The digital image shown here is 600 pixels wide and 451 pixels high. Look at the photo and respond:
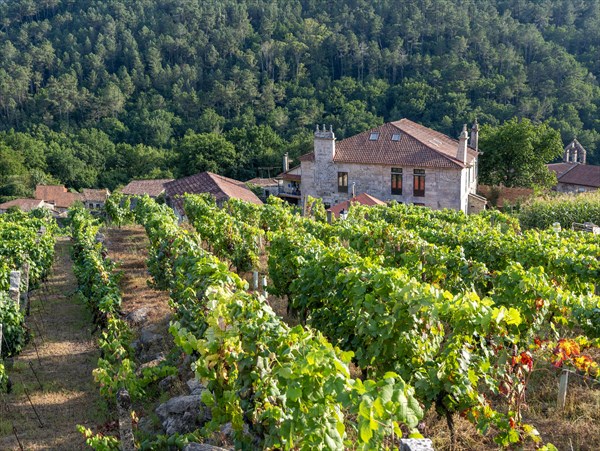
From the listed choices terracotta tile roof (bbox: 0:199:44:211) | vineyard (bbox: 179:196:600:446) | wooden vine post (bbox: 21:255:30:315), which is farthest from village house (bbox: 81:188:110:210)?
vineyard (bbox: 179:196:600:446)

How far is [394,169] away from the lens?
32.6m

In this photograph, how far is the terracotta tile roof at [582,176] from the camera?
2181 inches

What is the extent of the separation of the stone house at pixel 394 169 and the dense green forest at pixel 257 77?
77.3ft

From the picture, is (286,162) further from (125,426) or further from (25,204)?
(125,426)

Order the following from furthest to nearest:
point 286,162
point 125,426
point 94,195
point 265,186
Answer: point 94,195 < point 265,186 < point 286,162 < point 125,426

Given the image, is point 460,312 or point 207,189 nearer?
point 460,312

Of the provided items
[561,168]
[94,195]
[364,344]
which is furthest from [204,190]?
[561,168]

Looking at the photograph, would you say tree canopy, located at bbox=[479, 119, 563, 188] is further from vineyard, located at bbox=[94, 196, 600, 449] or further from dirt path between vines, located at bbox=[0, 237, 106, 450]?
dirt path between vines, located at bbox=[0, 237, 106, 450]

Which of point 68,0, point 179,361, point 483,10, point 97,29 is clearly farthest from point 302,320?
point 68,0

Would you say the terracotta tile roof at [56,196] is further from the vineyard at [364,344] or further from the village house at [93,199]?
the vineyard at [364,344]

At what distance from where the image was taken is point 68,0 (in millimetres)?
126562

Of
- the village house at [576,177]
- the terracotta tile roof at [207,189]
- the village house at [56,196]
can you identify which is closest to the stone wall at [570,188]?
the village house at [576,177]

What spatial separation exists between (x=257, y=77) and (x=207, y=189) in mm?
60792

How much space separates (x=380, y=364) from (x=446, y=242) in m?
6.65
